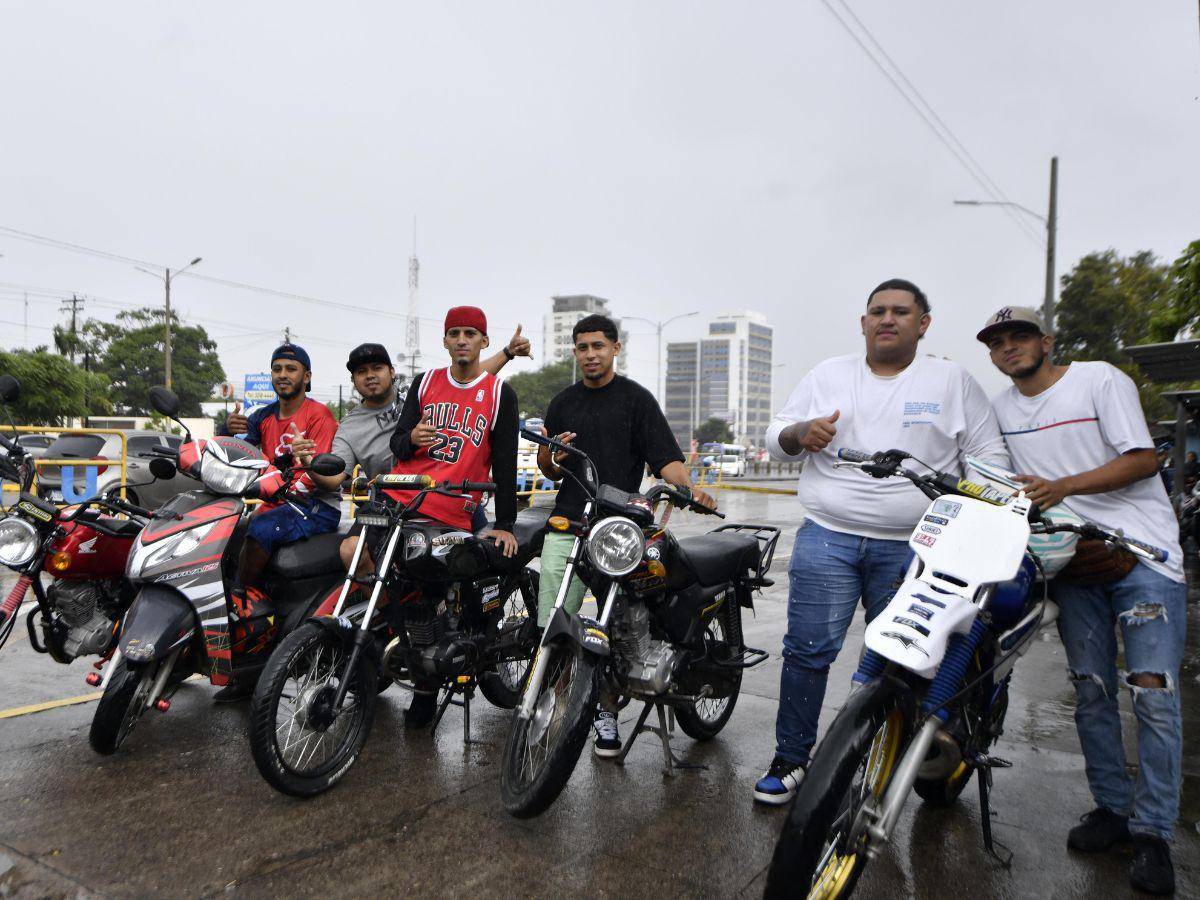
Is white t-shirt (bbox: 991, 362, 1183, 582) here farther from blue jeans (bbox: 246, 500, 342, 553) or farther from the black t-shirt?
blue jeans (bbox: 246, 500, 342, 553)

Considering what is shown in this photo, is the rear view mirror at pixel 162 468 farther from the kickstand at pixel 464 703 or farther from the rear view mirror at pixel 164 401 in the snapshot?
the kickstand at pixel 464 703

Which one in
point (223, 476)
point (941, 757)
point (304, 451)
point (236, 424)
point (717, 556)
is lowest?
point (941, 757)

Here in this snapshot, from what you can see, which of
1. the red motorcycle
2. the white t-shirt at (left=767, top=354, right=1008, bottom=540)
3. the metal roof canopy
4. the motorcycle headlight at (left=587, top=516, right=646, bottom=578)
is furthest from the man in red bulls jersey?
the metal roof canopy

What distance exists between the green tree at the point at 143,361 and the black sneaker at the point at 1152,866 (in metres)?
63.0

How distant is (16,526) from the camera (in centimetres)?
397

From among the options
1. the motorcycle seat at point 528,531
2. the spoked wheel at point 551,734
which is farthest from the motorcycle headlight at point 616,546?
the motorcycle seat at point 528,531

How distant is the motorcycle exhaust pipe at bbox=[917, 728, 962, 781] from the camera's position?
262 cm

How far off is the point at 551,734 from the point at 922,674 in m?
1.34

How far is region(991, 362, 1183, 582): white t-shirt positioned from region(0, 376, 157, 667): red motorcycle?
3603mm

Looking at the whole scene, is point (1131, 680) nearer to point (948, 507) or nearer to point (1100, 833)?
point (1100, 833)

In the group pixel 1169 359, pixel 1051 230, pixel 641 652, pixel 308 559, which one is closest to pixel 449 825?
pixel 641 652

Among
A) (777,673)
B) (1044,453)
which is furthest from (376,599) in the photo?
(777,673)

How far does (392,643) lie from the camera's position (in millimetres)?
3830

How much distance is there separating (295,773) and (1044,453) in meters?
3.01
